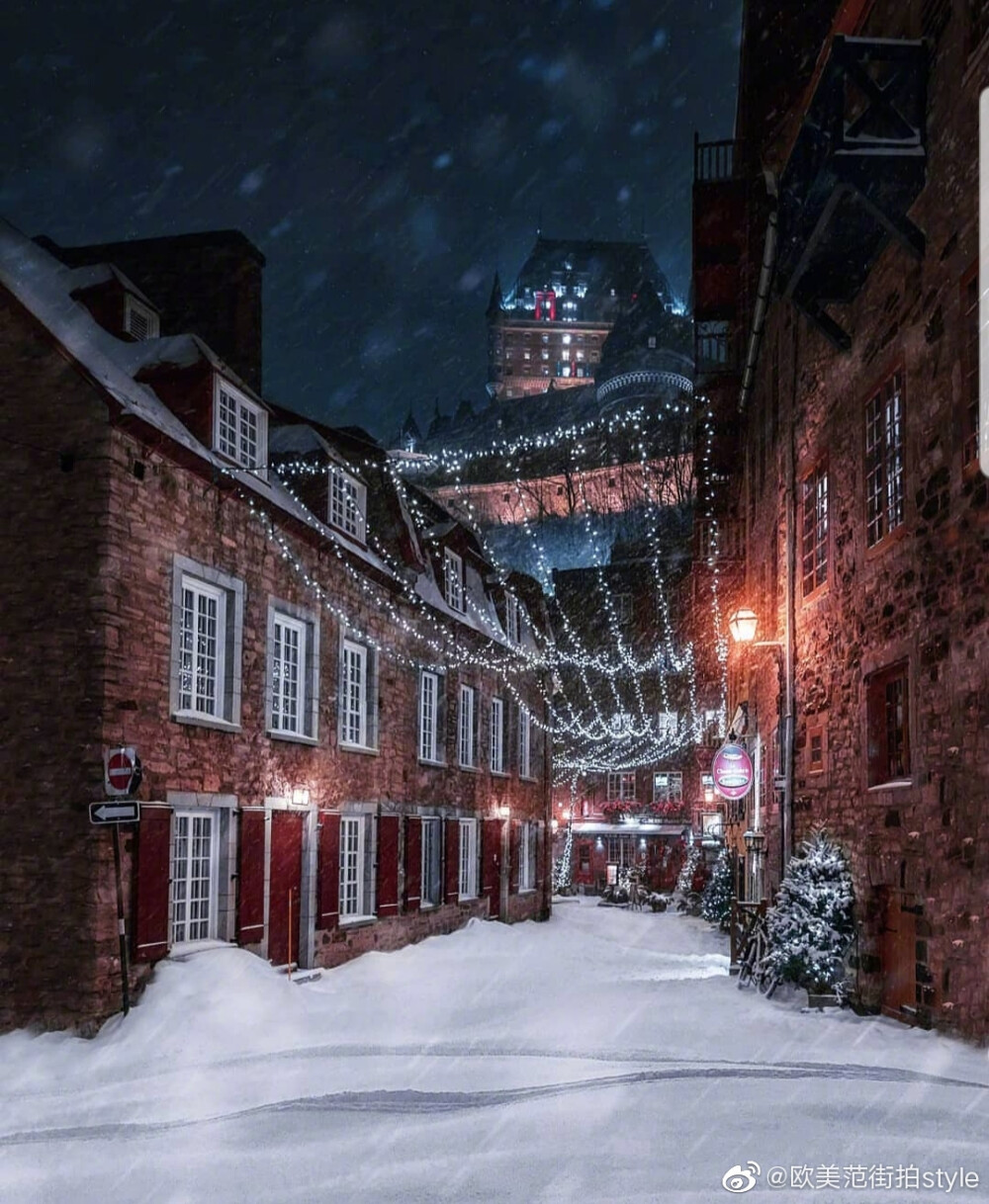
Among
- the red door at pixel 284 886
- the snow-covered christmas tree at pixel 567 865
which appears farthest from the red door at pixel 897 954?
the snow-covered christmas tree at pixel 567 865

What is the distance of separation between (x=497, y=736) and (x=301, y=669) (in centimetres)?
1023

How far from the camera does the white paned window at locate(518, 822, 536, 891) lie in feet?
93.1

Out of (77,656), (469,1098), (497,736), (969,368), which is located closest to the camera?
(469,1098)

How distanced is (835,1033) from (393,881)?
368 inches

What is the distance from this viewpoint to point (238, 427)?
Answer: 1550cm

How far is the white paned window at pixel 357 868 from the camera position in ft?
59.7

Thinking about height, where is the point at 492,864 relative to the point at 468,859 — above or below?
below

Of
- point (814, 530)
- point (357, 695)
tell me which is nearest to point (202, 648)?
point (357, 695)

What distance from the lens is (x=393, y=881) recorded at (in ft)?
63.6

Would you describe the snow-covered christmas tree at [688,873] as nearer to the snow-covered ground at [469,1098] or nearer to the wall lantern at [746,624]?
the wall lantern at [746,624]

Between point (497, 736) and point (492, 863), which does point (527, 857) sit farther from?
point (492, 863)

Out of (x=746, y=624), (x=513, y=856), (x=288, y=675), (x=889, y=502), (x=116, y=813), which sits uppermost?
(x=889, y=502)

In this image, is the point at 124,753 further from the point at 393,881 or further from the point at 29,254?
the point at 393,881

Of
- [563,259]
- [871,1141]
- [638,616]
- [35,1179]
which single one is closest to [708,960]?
[871,1141]
